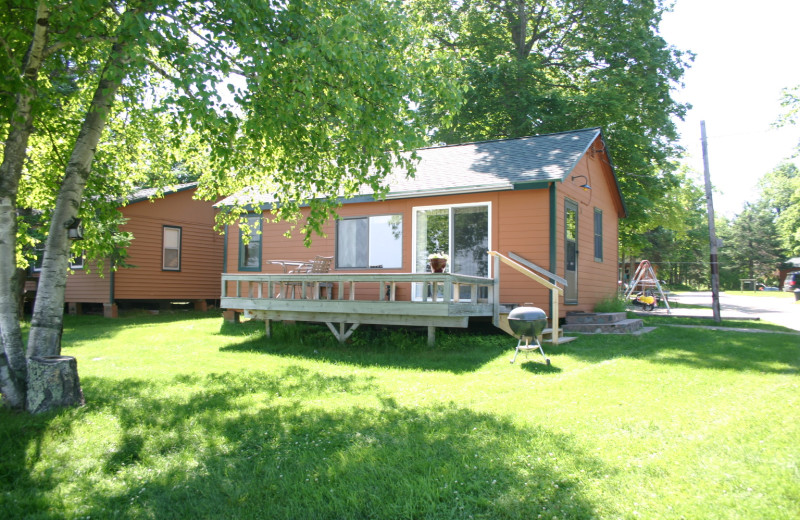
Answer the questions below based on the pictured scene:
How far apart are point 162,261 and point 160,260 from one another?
0.08 meters

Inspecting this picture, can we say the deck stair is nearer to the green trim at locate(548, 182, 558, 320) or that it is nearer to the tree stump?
the green trim at locate(548, 182, 558, 320)

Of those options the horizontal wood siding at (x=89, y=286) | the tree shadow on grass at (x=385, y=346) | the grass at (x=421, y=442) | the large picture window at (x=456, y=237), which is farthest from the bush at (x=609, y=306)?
the horizontal wood siding at (x=89, y=286)

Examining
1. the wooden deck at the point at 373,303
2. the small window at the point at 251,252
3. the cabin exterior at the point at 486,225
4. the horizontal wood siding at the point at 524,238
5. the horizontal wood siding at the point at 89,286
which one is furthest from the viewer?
the horizontal wood siding at the point at 89,286

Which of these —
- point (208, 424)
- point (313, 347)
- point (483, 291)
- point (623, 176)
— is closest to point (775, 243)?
point (623, 176)

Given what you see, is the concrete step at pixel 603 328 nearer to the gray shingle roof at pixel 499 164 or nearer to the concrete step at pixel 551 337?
the concrete step at pixel 551 337

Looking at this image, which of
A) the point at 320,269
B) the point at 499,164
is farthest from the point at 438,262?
the point at 499,164

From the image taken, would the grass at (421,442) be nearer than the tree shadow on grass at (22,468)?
Yes

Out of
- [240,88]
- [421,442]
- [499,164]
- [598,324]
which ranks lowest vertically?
[421,442]

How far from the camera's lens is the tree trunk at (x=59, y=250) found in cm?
518

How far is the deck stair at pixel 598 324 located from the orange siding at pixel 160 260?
12383 millimetres

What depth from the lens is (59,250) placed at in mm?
5285

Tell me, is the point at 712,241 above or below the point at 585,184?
below

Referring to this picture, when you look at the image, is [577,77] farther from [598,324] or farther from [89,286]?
[89,286]

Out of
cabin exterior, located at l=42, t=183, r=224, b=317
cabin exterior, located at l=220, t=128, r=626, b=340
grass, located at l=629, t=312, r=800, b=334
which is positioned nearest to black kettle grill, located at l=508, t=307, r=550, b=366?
cabin exterior, located at l=220, t=128, r=626, b=340
